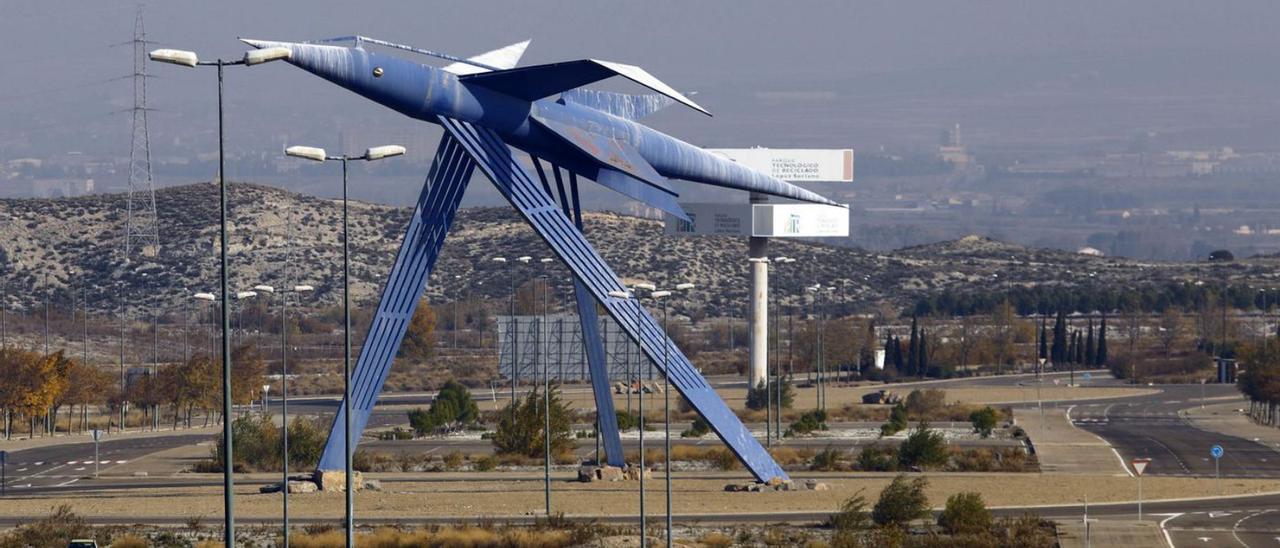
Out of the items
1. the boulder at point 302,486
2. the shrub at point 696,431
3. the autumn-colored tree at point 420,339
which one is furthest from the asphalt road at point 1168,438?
the autumn-colored tree at point 420,339

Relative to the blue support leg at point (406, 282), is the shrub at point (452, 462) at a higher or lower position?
lower

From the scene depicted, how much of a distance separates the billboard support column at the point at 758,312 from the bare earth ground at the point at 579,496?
39875 mm

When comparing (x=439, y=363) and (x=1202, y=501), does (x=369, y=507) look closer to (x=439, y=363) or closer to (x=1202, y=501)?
(x=1202, y=501)

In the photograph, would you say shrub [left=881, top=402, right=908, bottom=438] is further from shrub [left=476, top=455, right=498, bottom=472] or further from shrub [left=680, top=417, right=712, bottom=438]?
shrub [left=476, top=455, right=498, bottom=472]

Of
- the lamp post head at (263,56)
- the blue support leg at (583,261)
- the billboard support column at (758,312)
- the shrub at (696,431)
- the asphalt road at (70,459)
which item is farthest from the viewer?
the billboard support column at (758,312)

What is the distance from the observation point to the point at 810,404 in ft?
415

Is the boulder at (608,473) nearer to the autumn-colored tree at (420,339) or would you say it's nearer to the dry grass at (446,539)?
the dry grass at (446,539)

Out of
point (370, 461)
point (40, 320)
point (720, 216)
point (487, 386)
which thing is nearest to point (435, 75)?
point (370, 461)

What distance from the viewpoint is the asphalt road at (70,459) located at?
8075cm

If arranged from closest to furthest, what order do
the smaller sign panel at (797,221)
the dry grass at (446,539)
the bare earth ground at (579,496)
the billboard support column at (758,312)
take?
the dry grass at (446,539) < the bare earth ground at (579,496) < the smaller sign panel at (797,221) < the billboard support column at (758,312)

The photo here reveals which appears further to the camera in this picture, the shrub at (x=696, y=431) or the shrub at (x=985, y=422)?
the shrub at (x=696, y=431)

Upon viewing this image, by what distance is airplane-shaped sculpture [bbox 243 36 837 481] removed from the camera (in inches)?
2359

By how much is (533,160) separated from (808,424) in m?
40.4

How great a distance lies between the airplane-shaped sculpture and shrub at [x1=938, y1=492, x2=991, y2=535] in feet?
29.3
